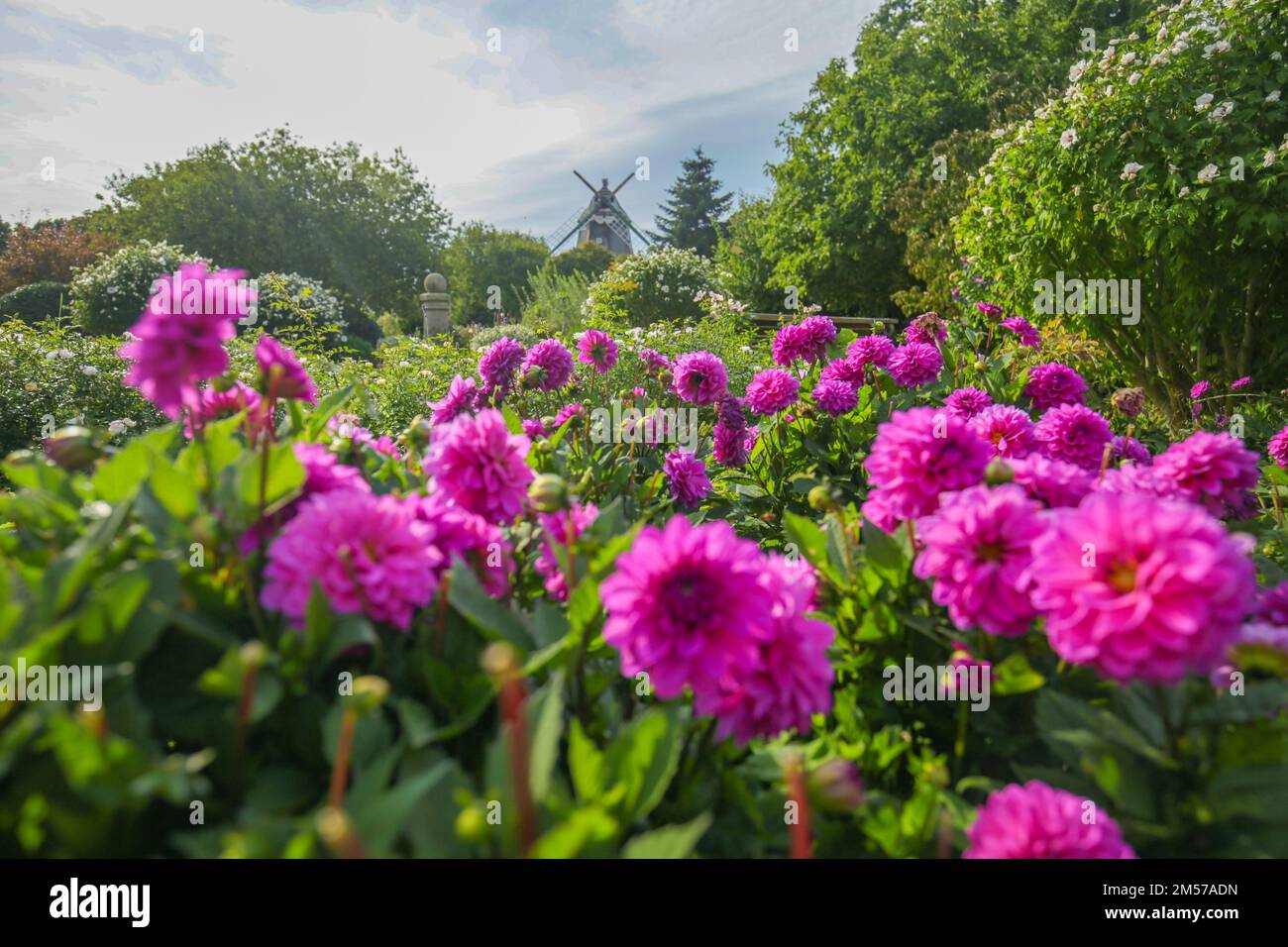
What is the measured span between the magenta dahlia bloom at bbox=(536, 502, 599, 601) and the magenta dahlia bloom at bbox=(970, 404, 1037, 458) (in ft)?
3.40

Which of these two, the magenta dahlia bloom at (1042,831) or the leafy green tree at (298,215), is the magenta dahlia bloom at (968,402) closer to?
the magenta dahlia bloom at (1042,831)

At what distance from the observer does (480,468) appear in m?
1.17

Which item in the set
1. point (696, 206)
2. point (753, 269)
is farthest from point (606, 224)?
point (753, 269)

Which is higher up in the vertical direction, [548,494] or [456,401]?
[456,401]

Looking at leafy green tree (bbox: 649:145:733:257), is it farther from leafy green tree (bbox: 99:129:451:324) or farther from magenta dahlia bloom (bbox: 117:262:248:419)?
magenta dahlia bloom (bbox: 117:262:248:419)

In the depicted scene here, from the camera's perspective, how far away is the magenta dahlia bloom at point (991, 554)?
972 mm

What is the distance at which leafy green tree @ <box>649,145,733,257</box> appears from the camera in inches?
1668

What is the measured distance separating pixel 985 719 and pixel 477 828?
847 millimetres

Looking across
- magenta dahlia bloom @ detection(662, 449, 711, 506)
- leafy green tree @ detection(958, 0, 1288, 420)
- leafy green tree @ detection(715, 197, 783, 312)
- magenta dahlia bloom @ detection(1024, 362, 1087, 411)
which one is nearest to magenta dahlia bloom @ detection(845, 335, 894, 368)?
magenta dahlia bloom @ detection(1024, 362, 1087, 411)

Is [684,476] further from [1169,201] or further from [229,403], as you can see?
[1169,201]

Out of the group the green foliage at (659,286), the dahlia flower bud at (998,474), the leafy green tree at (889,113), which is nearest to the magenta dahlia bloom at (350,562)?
the dahlia flower bud at (998,474)

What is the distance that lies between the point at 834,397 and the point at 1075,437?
0.98 metres

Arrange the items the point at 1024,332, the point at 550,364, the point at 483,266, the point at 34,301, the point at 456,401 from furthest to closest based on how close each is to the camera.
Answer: the point at 483,266 < the point at 34,301 < the point at 1024,332 < the point at 550,364 < the point at 456,401

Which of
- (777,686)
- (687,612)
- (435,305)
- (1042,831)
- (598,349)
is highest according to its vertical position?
(435,305)
